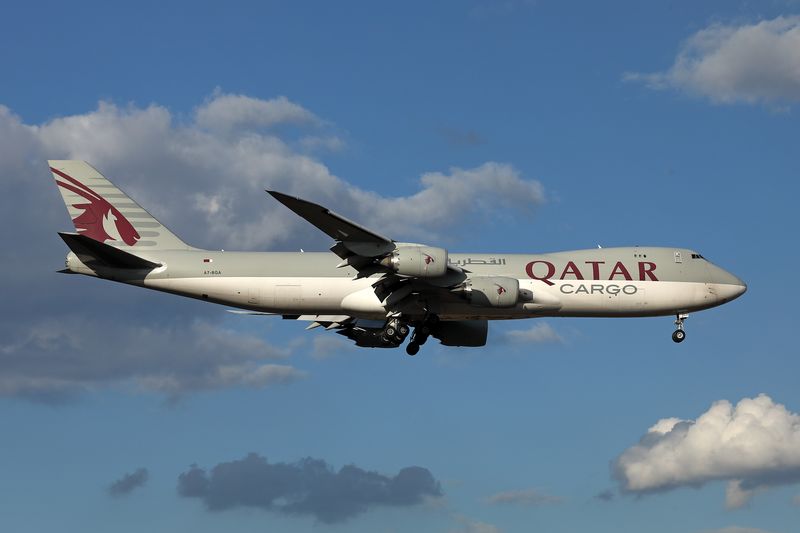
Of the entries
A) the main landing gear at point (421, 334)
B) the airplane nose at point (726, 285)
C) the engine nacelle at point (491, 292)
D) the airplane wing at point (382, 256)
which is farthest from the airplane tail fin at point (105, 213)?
the airplane nose at point (726, 285)

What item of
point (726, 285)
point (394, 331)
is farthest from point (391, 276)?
point (726, 285)

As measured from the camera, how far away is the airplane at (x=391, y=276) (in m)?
50.6

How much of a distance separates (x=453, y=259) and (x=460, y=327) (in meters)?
5.62

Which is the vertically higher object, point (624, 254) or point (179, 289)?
point (624, 254)

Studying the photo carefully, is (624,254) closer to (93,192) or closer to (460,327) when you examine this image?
(460,327)

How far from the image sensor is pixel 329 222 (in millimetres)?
46281

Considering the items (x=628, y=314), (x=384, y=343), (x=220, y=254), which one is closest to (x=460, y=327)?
(x=384, y=343)

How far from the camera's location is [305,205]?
44.7m

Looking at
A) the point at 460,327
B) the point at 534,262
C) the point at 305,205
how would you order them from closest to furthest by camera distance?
the point at 305,205 → the point at 534,262 → the point at 460,327

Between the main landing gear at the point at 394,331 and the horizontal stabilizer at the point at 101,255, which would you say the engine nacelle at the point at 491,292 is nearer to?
the main landing gear at the point at 394,331

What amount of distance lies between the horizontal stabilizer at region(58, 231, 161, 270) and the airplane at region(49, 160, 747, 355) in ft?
0.16

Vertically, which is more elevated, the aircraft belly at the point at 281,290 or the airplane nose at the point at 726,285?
the airplane nose at the point at 726,285

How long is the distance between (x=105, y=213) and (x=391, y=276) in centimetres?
1591

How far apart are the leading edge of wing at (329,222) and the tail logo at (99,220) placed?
12.8 meters
